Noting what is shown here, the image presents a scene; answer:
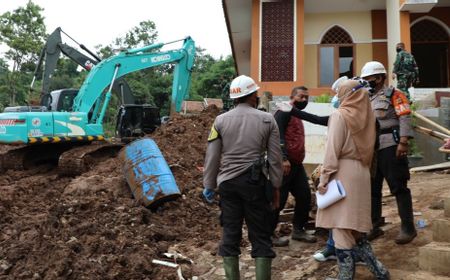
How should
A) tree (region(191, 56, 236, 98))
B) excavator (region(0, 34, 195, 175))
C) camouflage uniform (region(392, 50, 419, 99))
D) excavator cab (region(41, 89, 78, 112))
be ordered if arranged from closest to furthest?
1. excavator (region(0, 34, 195, 175))
2. camouflage uniform (region(392, 50, 419, 99))
3. excavator cab (region(41, 89, 78, 112))
4. tree (region(191, 56, 236, 98))

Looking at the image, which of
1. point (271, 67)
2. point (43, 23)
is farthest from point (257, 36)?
point (43, 23)

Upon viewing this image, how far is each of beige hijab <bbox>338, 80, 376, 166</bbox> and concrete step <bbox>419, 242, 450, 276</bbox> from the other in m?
0.89

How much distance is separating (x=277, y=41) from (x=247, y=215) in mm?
10355

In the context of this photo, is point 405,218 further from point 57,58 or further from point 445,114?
point 57,58

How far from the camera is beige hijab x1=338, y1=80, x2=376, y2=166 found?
354cm

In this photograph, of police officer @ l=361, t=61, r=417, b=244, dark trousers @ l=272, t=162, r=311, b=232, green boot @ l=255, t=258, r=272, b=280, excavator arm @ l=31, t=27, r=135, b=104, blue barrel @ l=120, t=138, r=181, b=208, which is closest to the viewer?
green boot @ l=255, t=258, r=272, b=280

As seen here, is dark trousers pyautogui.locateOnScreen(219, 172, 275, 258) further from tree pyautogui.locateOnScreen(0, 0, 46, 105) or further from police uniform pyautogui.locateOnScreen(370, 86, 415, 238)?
tree pyautogui.locateOnScreen(0, 0, 46, 105)

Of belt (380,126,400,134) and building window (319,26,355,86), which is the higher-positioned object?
building window (319,26,355,86)

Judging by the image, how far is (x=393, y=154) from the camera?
4.35m

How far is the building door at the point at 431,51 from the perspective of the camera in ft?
47.5

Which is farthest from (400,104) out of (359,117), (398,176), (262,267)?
(262,267)

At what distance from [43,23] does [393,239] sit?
2722 centimetres

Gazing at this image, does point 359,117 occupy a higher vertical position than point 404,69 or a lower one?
lower

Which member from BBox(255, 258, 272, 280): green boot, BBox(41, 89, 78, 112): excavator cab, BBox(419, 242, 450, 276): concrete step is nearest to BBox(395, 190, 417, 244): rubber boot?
BBox(419, 242, 450, 276): concrete step
